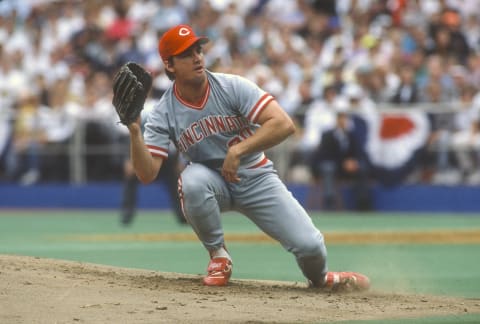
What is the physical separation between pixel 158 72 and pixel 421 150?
470 centimetres

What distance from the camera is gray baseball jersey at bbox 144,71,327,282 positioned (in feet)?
26.8

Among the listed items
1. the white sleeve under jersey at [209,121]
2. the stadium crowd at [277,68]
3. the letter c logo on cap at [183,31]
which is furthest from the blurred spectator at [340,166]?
the letter c logo on cap at [183,31]

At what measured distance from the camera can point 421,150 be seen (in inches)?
734

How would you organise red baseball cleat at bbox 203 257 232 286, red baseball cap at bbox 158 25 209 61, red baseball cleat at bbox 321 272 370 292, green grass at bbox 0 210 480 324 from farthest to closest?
green grass at bbox 0 210 480 324, red baseball cleat at bbox 321 272 370 292, red baseball cleat at bbox 203 257 232 286, red baseball cap at bbox 158 25 209 61

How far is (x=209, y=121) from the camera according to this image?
8.19m

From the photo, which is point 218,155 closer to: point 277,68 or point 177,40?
point 177,40

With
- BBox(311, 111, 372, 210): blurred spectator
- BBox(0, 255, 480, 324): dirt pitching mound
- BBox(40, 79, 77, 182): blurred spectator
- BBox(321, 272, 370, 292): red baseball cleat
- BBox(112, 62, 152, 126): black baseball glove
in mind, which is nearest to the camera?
BBox(0, 255, 480, 324): dirt pitching mound

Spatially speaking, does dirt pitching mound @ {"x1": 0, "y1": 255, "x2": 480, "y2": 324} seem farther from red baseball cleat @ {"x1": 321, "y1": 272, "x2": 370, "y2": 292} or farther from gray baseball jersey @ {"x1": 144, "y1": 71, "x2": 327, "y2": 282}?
gray baseball jersey @ {"x1": 144, "y1": 71, "x2": 327, "y2": 282}

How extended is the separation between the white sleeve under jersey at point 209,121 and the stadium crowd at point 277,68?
8610 millimetres

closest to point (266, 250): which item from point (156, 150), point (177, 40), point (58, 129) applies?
point (156, 150)

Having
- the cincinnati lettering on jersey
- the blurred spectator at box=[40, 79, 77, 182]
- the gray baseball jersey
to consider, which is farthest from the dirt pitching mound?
the blurred spectator at box=[40, 79, 77, 182]

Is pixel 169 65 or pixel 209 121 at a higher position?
pixel 169 65

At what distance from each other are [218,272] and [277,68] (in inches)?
467

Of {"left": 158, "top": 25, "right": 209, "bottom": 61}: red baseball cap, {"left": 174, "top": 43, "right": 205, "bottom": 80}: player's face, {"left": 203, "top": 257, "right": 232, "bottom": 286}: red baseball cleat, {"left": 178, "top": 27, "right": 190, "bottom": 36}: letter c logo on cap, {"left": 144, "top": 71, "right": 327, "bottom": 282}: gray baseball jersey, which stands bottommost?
{"left": 203, "top": 257, "right": 232, "bottom": 286}: red baseball cleat
